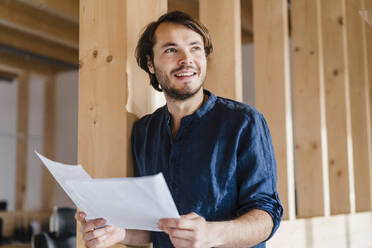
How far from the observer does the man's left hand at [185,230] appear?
1.07 meters

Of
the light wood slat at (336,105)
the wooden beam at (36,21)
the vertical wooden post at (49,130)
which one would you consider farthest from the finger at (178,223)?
the vertical wooden post at (49,130)

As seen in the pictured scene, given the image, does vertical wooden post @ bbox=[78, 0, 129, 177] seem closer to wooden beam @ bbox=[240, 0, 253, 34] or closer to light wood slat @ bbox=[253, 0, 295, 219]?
light wood slat @ bbox=[253, 0, 295, 219]

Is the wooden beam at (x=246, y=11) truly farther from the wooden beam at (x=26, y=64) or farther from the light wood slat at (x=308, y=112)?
the wooden beam at (x=26, y=64)

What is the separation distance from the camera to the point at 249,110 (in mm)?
1451

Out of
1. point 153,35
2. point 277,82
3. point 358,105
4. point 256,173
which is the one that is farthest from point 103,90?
point 358,105

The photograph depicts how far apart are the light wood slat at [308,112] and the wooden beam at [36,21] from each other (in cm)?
317

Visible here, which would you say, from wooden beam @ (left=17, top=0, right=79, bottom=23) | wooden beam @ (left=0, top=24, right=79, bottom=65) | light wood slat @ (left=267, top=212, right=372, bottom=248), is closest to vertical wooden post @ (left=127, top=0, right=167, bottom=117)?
light wood slat @ (left=267, top=212, right=372, bottom=248)

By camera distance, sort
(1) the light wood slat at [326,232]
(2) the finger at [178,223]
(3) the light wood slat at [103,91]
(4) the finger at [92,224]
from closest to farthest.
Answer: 1. (2) the finger at [178,223]
2. (4) the finger at [92,224]
3. (3) the light wood slat at [103,91]
4. (1) the light wood slat at [326,232]

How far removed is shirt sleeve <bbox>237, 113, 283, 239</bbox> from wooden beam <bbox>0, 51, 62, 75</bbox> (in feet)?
20.0

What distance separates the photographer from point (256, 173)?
1370 mm

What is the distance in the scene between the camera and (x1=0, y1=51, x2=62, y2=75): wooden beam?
6.92 m

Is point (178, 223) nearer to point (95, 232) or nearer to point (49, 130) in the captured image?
point (95, 232)

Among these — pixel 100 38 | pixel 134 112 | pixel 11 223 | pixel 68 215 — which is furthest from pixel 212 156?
pixel 11 223

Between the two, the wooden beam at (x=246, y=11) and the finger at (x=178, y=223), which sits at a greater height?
the wooden beam at (x=246, y=11)
